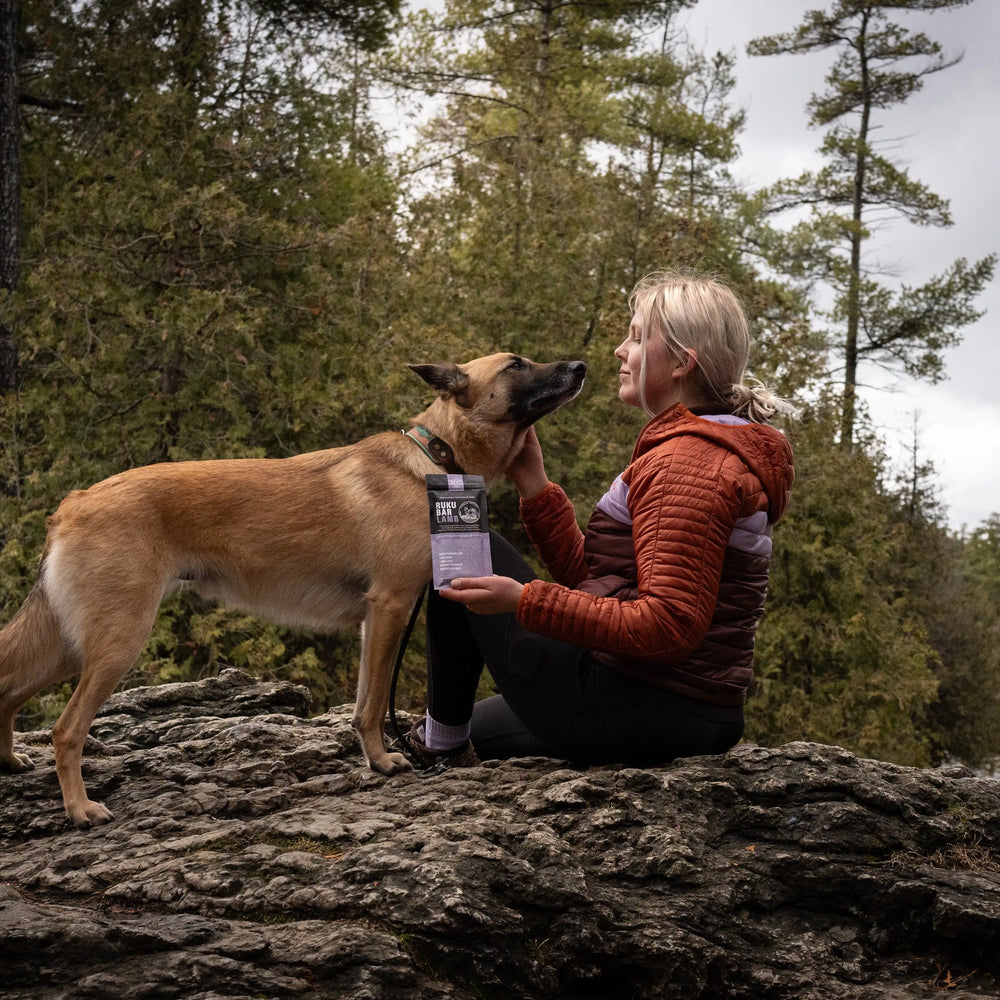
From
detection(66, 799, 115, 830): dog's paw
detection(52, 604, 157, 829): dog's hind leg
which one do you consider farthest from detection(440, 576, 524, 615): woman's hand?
detection(66, 799, 115, 830): dog's paw

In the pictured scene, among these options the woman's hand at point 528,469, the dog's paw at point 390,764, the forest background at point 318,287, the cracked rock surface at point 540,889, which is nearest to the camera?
the cracked rock surface at point 540,889

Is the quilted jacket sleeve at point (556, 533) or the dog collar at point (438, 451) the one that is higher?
the dog collar at point (438, 451)

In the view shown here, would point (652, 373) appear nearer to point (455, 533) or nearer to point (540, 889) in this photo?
point (455, 533)

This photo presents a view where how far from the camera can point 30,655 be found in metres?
4.40

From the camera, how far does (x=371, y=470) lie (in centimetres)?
469

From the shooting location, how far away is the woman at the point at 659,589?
3.34m

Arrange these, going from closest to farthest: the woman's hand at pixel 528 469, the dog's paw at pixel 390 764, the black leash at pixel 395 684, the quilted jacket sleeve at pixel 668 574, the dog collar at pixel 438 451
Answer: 1. the quilted jacket sleeve at pixel 668 574
2. the black leash at pixel 395 684
3. the dog's paw at pixel 390 764
4. the woman's hand at pixel 528 469
5. the dog collar at pixel 438 451

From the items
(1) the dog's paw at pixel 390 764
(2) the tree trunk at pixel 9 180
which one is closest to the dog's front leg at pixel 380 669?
(1) the dog's paw at pixel 390 764

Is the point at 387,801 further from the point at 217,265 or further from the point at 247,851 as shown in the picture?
the point at 217,265

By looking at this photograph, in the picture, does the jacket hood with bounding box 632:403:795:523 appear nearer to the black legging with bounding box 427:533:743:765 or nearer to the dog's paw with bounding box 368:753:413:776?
the black legging with bounding box 427:533:743:765

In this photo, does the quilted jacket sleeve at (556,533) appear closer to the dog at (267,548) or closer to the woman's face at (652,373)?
the dog at (267,548)

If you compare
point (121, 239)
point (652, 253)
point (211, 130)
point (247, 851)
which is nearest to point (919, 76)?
point (652, 253)

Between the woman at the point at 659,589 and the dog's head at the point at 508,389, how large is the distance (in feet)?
2.67

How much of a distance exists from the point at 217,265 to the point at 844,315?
56.5 ft
